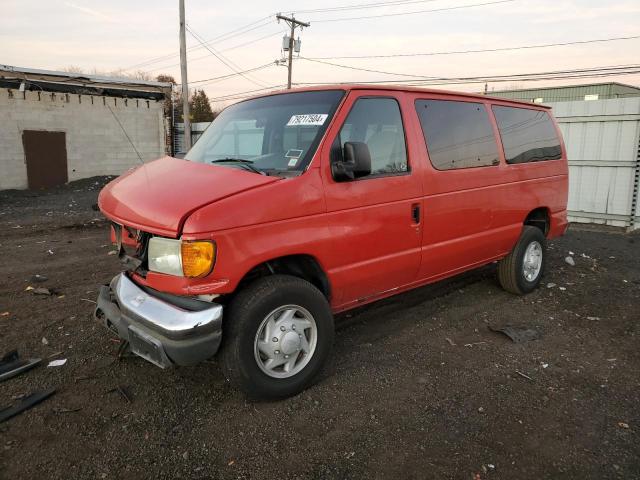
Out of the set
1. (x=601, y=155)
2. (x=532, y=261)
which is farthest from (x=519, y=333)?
(x=601, y=155)

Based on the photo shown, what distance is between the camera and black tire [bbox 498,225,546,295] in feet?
17.3

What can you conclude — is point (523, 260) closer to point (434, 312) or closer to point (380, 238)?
point (434, 312)

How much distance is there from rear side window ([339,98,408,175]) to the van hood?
2.77 feet

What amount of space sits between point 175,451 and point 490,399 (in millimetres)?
2116

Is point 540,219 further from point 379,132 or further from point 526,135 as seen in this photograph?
point 379,132

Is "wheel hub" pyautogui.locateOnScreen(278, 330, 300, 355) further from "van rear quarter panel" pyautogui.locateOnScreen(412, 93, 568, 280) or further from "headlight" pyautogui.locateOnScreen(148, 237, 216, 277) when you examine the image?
"van rear quarter panel" pyautogui.locateOnScreen(412, 93, 568, 280)

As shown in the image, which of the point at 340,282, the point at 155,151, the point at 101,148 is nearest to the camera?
the point at 340,282

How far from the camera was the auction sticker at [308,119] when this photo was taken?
345 cm

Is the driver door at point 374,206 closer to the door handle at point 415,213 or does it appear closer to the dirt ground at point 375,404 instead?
the door handle at point 415,213

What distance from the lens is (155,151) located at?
19969 millimetres

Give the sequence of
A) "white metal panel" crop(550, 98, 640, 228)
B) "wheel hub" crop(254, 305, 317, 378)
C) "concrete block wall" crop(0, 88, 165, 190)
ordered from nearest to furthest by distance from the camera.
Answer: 1. "wheel hub" crop(254, 305, 317, 378)
2. "white metal panel" crop(550, 98, 640, 228)
3. "concrete block wall" crop(0, 88, 165, 190)

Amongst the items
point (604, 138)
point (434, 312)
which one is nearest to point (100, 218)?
point (434, 312)

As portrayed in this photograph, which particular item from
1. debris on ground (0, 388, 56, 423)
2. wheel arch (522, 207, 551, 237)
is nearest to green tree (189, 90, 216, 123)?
wheel arch (522, 207, 551, 237)

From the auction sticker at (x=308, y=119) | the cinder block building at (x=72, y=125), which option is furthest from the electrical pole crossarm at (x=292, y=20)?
the auction sticker at (x=308, y=119)
